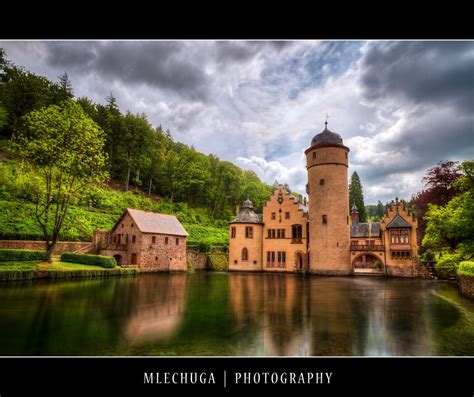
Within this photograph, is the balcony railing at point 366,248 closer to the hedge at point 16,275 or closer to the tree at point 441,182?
the tree at point 441,182

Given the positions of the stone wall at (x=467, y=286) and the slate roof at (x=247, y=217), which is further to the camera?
the slate roof at (x=247, y=217)

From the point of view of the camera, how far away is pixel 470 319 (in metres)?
10.6

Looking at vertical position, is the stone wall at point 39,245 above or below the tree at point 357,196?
below

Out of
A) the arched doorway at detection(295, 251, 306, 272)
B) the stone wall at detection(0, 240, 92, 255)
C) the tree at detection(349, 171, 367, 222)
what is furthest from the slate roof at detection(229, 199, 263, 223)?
the tree at detection(349, 171, 367, 222)

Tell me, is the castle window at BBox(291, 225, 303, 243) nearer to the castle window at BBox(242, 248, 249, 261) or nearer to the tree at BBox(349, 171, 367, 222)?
the castle window at BBox(242, 248, 249, 261)

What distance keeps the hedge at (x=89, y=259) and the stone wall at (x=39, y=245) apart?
3.08 meters

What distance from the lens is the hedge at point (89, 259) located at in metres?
25.0

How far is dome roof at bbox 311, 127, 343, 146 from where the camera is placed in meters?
31.4

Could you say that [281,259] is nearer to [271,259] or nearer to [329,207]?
[271,259]

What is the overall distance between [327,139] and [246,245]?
1551 centimetres

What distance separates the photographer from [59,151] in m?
23.3

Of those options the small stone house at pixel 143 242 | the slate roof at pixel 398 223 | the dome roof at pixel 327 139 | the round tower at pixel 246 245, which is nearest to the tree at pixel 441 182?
the slate roof at pixel 398 223

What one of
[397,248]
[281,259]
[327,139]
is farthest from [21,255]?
[397,248]
